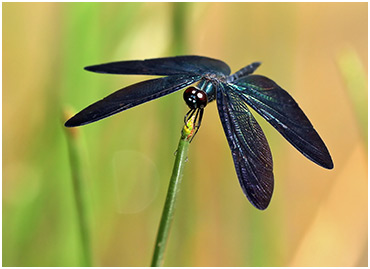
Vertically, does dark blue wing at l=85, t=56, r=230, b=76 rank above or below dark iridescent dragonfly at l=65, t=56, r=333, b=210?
above

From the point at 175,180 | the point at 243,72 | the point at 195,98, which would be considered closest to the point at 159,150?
the point at 243,72

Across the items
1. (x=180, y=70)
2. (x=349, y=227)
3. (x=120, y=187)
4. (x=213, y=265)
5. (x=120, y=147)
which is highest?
(x=180, y=70)

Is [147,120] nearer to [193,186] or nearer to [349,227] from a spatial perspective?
[193,186]

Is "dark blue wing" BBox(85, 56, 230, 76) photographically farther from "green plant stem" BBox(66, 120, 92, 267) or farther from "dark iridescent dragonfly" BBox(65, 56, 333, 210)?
"green plant stem" BBox(66, 120, 92, 267)

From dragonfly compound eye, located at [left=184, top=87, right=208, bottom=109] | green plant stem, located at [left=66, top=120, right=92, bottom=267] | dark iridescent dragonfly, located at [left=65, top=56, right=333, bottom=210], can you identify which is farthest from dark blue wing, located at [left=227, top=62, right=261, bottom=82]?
green plant stem, located at [left=66, top=120, right=92, bottom=267]

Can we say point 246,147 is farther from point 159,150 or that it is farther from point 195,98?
point 159,150

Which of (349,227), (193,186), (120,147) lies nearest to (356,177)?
(349,227)

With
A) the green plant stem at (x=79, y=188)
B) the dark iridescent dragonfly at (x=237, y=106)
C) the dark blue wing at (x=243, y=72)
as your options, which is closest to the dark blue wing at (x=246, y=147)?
the dark iridescent dragonfly at (x=237, y=106)

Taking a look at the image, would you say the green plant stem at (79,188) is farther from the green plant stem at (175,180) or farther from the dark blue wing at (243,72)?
the dark blue wing at (243,72)
